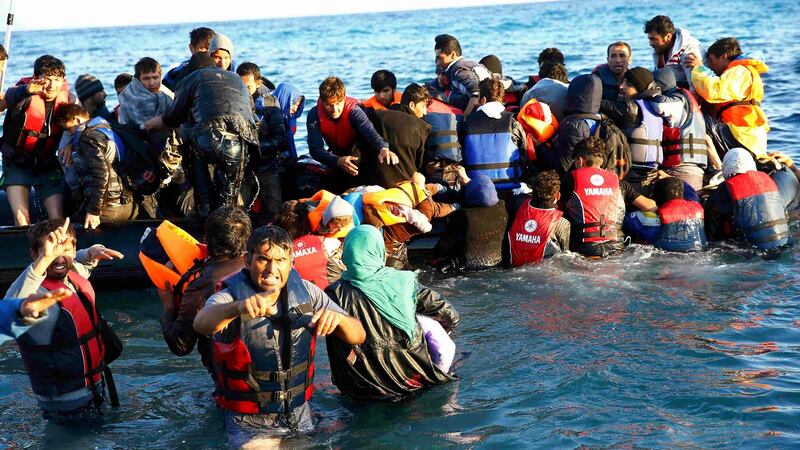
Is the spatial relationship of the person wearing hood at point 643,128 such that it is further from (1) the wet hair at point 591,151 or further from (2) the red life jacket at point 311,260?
(2) the red life jacket at point 311,260

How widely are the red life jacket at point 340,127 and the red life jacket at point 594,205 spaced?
1903mm

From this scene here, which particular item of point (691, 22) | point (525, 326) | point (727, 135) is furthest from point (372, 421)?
point (691, 22)

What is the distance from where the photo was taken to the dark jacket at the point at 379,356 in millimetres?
5340

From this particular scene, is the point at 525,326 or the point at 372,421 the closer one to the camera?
the point at 372,421

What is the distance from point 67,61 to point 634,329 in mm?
36402

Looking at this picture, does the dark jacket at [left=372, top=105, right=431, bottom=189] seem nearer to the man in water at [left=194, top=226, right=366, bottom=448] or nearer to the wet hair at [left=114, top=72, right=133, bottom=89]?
the wet hair at [left=114, top=72, right=133, bottom=89]

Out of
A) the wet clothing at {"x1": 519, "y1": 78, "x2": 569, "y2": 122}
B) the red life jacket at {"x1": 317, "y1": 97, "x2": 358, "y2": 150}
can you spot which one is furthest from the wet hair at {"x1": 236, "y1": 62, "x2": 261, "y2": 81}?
the wet clothing at {"x1": 519, "y1": 78, "x2": 569, "y2": 122}

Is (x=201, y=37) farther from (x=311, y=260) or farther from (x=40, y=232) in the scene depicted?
(x=40, y=232)

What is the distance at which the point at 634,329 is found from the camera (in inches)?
280

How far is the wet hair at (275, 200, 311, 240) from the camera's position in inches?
265

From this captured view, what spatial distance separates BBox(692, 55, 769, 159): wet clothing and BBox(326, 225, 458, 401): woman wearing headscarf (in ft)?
16.5

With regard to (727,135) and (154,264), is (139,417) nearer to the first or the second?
(154,264)

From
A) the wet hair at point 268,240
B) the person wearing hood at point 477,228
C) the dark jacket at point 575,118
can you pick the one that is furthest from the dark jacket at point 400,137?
the wet hair at point 268,240

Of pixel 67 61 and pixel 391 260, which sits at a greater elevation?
pixel 67 61
